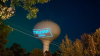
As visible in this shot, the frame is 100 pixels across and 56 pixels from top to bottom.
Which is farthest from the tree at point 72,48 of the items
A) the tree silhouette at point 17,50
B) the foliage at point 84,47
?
the tree silhouette at point 17,50

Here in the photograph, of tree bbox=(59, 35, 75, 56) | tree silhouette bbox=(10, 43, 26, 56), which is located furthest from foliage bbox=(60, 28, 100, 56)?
tree silhouette bbox=(10, 43, 26, 56)

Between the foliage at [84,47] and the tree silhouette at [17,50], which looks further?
the tree silhouette at [17,50]

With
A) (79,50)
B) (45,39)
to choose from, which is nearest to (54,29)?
(45,39)

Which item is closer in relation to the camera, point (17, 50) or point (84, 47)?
point (84, 47)

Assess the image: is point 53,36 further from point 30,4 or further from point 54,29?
point 30,4

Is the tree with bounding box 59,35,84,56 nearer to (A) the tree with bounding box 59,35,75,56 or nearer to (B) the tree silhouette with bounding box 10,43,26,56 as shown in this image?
(A) the tree with bounding box 59,35,75,56

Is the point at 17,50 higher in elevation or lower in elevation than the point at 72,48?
lower

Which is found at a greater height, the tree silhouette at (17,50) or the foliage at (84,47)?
the foliage at (84,47)

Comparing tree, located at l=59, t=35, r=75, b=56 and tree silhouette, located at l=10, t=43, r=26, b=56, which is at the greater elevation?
tree, located at l=59, t=35, r=75, b=56

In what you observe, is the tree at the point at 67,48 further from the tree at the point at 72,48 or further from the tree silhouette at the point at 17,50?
the tree silhouette at the point at 17,50

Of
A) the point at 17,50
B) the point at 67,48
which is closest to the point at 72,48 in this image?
the point at 67,48

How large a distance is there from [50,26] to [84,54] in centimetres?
1269

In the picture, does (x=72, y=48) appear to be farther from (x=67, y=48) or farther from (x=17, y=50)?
Answer: (x=17, y=50)

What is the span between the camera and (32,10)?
278 inches
